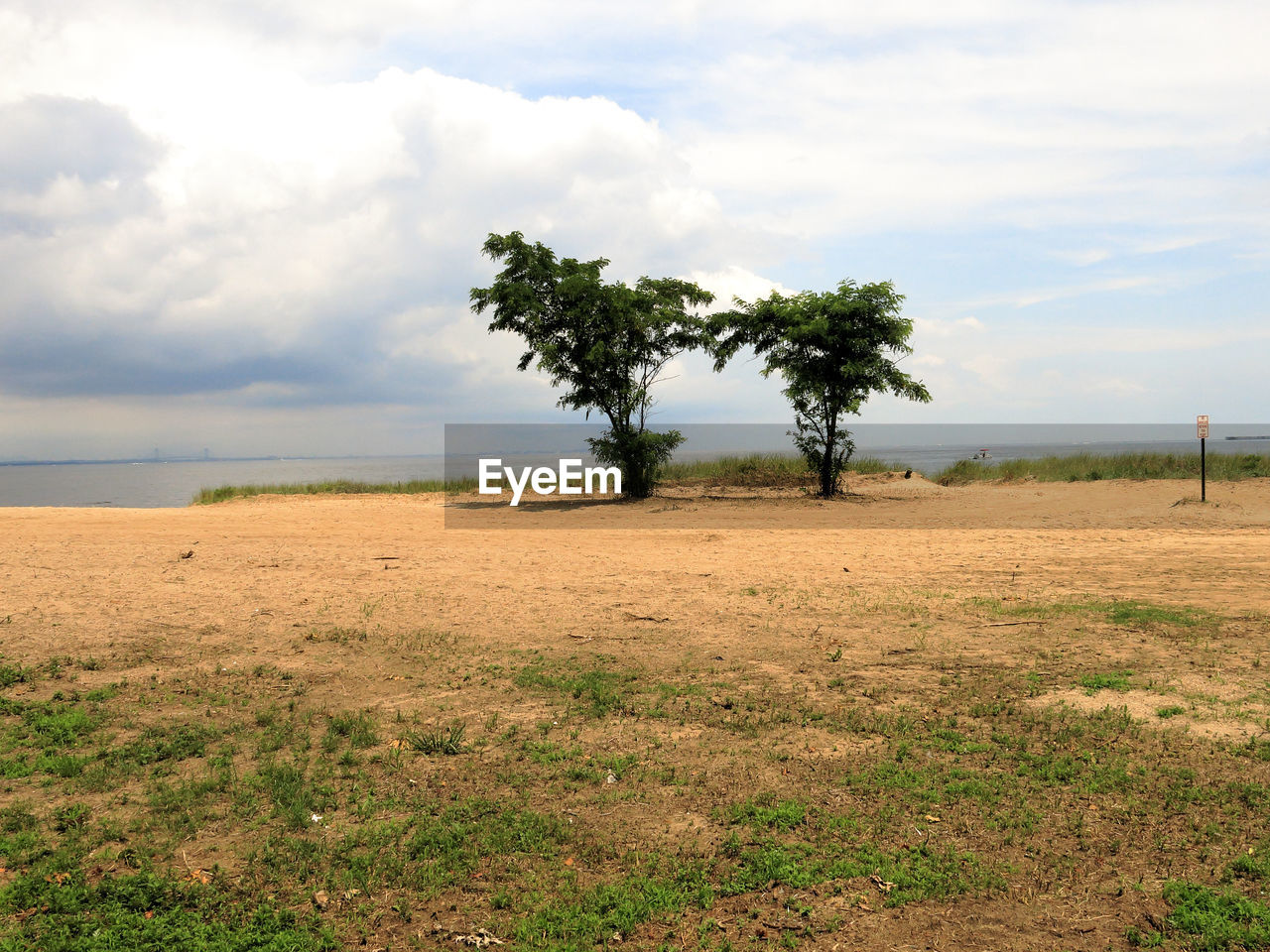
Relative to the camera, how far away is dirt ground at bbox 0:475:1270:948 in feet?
17.4

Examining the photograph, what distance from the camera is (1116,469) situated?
3016 centimetres

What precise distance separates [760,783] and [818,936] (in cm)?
137

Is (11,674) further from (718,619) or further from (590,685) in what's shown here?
(718,619)

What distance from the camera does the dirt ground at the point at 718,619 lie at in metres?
5.30

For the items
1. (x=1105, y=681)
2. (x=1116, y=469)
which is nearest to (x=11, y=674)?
(x=1105, y=681)

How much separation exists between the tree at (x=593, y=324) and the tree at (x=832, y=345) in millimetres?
2019

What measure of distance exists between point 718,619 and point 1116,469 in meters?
26.7

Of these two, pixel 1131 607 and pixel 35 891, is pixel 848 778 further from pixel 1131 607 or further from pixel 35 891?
pixel 1131 607

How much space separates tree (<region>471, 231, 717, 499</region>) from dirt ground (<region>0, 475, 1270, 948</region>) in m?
7.35

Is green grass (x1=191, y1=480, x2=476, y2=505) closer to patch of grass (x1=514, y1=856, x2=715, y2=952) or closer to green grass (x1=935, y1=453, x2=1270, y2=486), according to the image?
green grass (x1=935, y1=453, x2=1270, y2=486)

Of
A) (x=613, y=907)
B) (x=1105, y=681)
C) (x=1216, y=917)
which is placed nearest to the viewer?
(x=1216, y=917)

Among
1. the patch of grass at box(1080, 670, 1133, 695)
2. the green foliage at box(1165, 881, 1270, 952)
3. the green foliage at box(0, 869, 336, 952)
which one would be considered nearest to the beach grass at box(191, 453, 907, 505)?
the patch of grass at box(1080, 670, 1133, 695)

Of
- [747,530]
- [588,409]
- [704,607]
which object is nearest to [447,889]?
[704,607]

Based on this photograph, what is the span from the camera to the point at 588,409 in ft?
77.7
